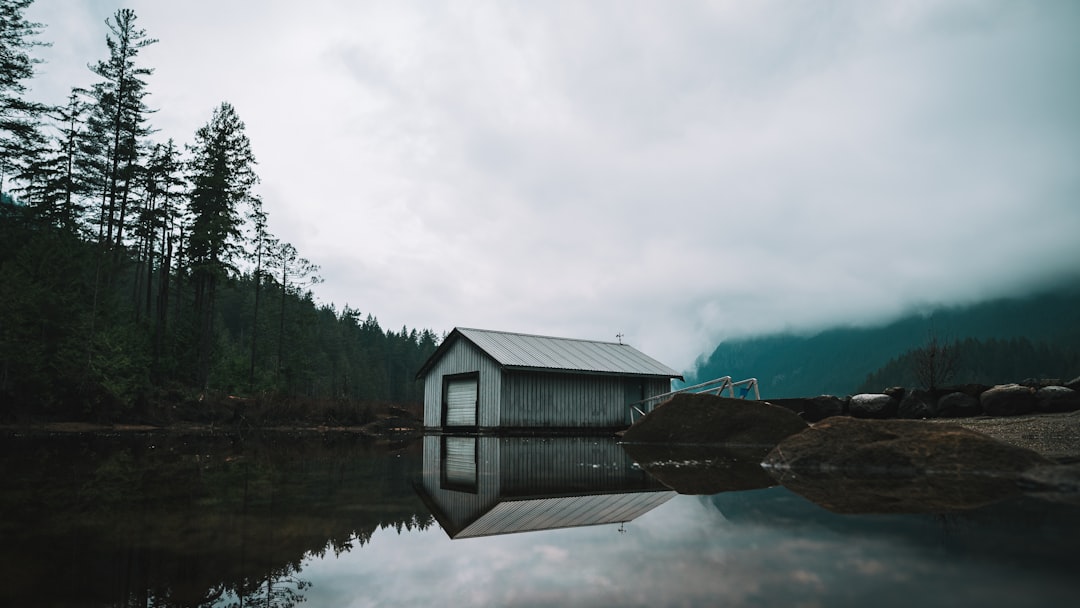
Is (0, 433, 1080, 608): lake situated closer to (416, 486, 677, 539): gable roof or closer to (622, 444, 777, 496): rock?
(416, 486, 677, 539): gable roof

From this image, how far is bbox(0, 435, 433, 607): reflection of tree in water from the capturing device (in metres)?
2.74

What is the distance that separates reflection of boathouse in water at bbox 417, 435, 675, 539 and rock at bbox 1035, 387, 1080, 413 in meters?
10.8

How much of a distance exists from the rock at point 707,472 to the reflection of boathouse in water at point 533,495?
0.29 metres

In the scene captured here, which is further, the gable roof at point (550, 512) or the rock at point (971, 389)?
the rock at point (971, 389)

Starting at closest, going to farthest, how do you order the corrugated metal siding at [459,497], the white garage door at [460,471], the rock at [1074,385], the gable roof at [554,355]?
the corrugated metal siding at [459,497]
the white garage door at [460,471]
the rock at [1074,385]
the gable roof at [554,355]

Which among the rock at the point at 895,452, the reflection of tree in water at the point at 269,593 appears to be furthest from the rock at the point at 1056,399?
the reflection of tree in water at the point at 269,593

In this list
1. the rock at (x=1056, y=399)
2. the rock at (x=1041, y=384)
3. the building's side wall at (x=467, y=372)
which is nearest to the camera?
the rock at (x=1056, y=399)

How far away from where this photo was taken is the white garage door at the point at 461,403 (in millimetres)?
27000

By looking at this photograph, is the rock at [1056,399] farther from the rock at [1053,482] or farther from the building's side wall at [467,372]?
the building's side wall at [467,372]

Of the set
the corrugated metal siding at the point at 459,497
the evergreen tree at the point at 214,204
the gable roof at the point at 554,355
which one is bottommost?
the corrugated metal siding at the point at 459,497

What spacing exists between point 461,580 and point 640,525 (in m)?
1.79

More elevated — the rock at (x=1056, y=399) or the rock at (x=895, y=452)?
the rock at (x=1056, y=399)

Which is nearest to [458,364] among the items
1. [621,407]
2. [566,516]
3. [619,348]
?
[621,407]

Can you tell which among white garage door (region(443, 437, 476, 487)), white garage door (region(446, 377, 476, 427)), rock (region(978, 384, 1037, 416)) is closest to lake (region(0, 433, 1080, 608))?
white garage door (region(443, 437, 476, 487))
